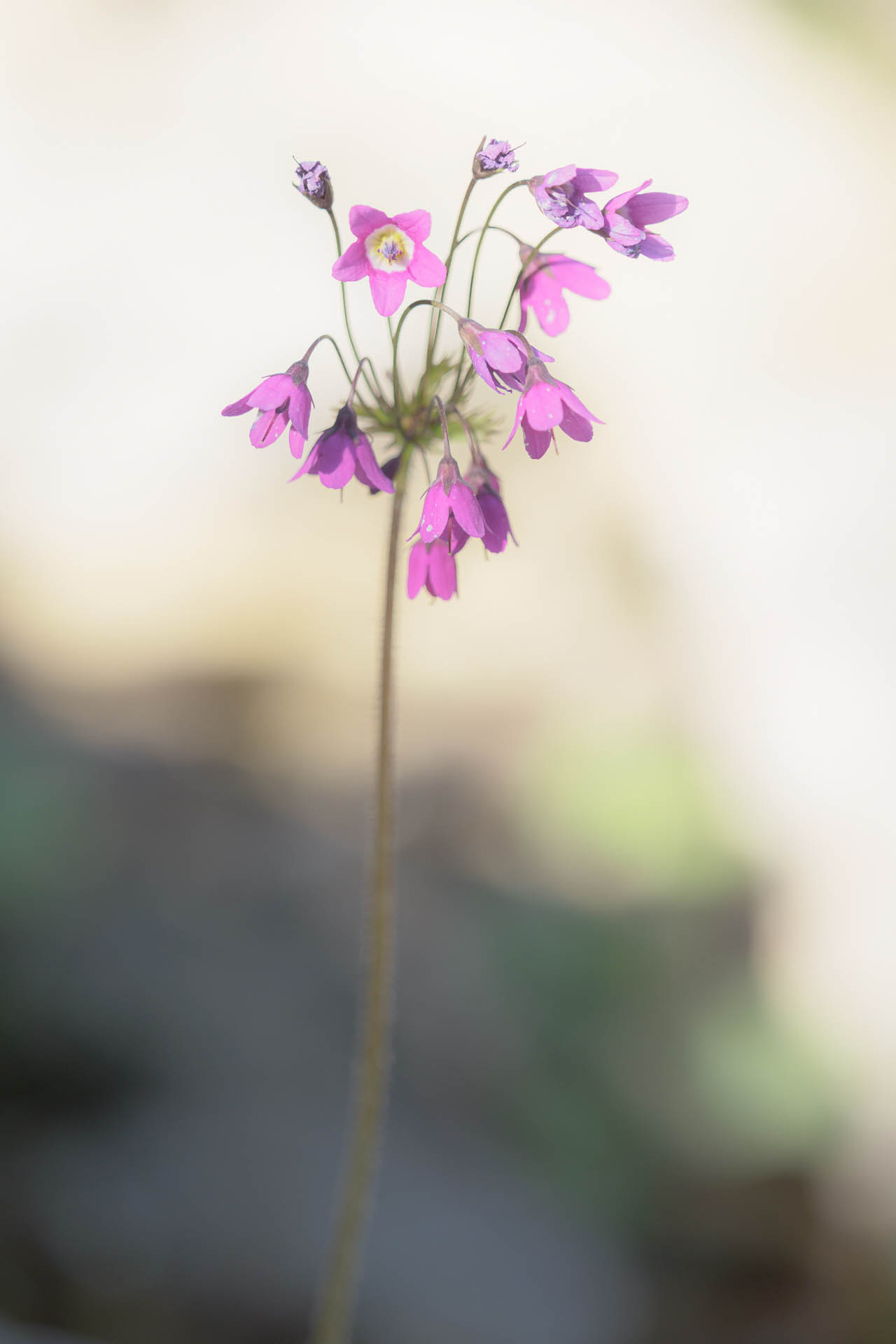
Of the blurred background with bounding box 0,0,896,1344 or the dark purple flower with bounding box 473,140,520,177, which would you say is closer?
the dark purple flower with bounding box 473,140,520,177

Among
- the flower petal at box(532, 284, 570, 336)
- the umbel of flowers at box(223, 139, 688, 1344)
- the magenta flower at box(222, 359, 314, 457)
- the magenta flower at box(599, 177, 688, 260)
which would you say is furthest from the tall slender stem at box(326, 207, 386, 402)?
the magenta flower at box(599, 177, 688, 260)

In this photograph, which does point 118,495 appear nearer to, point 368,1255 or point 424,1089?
point 424,1089

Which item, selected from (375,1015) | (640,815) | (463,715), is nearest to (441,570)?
(375,1015)

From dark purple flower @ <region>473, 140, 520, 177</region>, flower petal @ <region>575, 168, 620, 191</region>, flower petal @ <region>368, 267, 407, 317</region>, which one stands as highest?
dark purple flower @ <region>473, 140, 520, 177</region>

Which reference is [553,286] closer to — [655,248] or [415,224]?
[655,248]

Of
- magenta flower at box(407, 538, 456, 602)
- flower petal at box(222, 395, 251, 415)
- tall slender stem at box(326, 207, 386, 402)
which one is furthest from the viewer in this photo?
magenta flower at box(407, 538, 456, 602)

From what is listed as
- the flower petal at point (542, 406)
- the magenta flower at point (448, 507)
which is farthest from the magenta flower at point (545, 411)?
the magenta flower at point (448, 507)

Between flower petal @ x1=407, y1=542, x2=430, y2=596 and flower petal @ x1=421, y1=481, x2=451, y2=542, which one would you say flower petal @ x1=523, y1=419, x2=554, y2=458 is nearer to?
flower petal @ x1=421, y1=481, x2=451, y2=542
